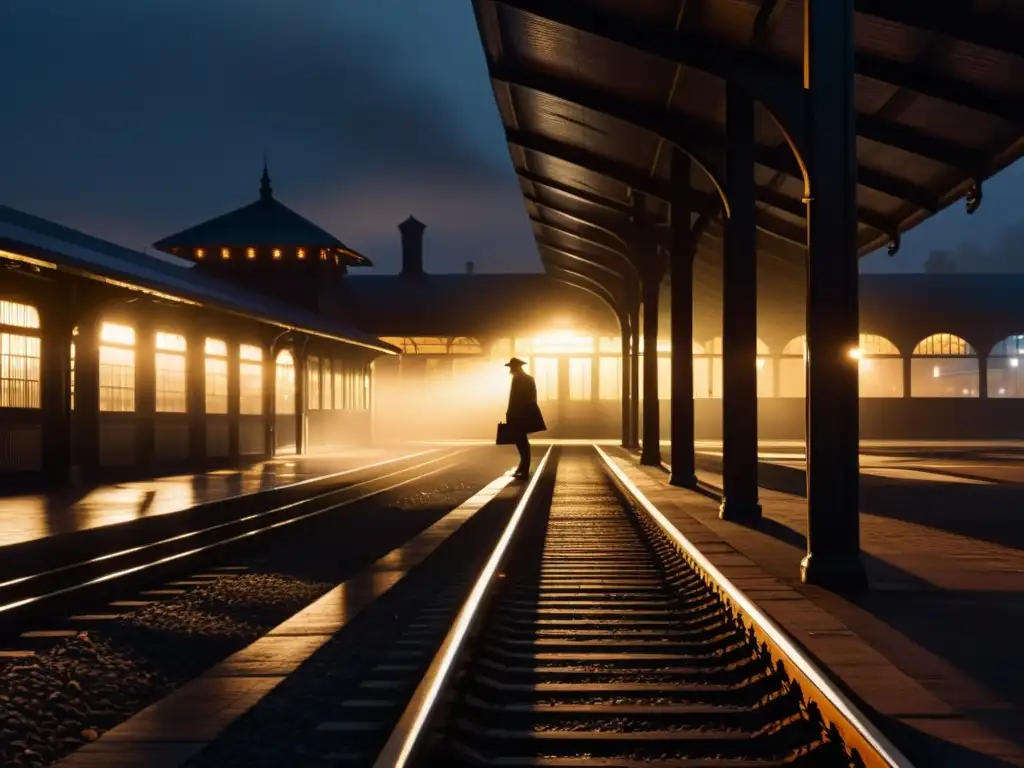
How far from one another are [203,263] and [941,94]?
97.9 feet

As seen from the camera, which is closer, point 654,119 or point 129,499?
point 654,119

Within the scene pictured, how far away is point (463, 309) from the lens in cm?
4706

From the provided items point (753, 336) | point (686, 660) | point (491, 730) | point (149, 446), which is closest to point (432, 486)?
point (149, 446)

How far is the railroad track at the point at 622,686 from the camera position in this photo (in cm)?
430

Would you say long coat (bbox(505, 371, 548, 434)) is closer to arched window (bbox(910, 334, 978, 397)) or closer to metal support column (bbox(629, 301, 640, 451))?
metal support column (bbox(629, 301, 640, 451))

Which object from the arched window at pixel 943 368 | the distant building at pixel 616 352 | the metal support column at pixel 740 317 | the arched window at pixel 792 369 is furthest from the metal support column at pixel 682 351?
the arched window at pixel 943 368

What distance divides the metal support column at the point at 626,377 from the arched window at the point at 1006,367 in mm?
16282

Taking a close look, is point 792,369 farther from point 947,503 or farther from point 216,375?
point 947,503

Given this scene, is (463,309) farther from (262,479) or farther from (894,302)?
(262,479)

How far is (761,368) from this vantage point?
45312 mm

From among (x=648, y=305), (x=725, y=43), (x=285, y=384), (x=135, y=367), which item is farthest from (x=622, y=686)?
(x=285, y=384)

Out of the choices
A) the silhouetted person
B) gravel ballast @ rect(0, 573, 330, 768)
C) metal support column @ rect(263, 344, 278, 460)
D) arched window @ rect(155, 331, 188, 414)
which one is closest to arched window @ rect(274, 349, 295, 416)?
metal support column @ rect(263, 344, 278, 460)

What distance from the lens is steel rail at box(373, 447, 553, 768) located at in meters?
4.09

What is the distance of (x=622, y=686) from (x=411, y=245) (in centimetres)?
4677
